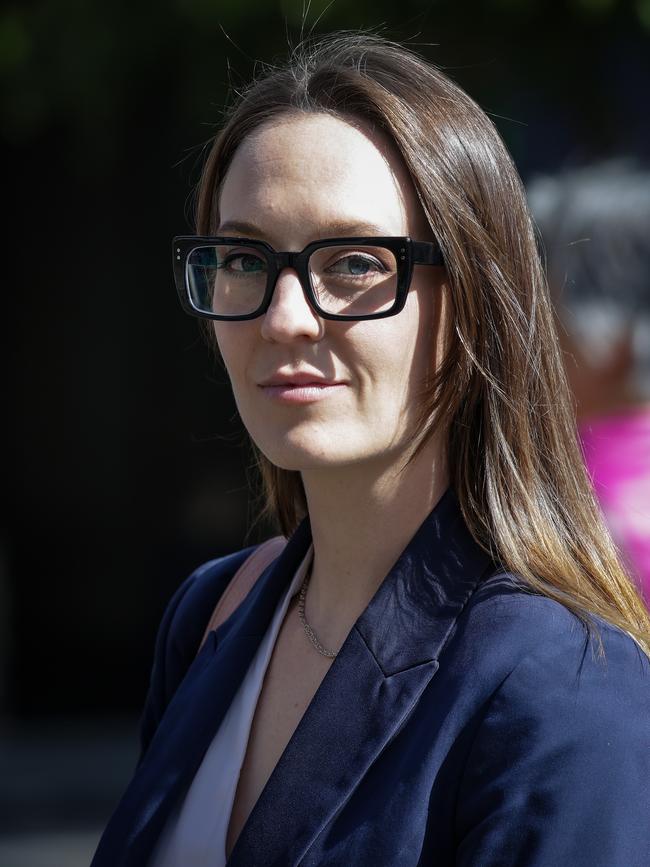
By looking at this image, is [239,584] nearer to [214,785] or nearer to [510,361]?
[214,785]

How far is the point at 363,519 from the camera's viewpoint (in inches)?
63.7

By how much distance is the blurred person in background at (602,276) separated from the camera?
4395 mm

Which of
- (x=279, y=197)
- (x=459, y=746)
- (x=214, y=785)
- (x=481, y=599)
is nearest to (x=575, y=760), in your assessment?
(x=459, y=746)

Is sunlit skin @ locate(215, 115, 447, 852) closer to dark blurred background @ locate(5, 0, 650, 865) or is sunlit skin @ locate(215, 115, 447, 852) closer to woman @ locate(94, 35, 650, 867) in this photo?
woman @ locate(94, 35, 650, 867)

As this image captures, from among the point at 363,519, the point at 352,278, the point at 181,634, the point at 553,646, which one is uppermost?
the point at 352,278

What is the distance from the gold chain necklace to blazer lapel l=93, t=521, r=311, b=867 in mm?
35

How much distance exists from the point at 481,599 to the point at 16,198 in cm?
509

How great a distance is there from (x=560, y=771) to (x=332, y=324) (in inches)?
24.0

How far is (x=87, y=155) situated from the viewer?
564 cm

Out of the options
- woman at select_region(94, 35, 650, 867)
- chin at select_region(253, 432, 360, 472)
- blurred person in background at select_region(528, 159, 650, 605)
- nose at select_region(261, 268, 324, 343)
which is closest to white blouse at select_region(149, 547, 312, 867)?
woman at select_region(94, 35, 650, 867)

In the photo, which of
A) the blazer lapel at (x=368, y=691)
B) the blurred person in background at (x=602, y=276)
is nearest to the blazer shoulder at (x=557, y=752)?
the blazer lapel at (x=368, y=691)

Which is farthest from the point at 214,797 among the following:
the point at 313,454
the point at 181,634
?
the point at 313,454

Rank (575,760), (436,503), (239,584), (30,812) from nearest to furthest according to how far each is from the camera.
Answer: (575,760) → (436,503) → (239,584) → (30,812)

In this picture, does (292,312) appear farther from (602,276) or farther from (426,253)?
(602,276)
